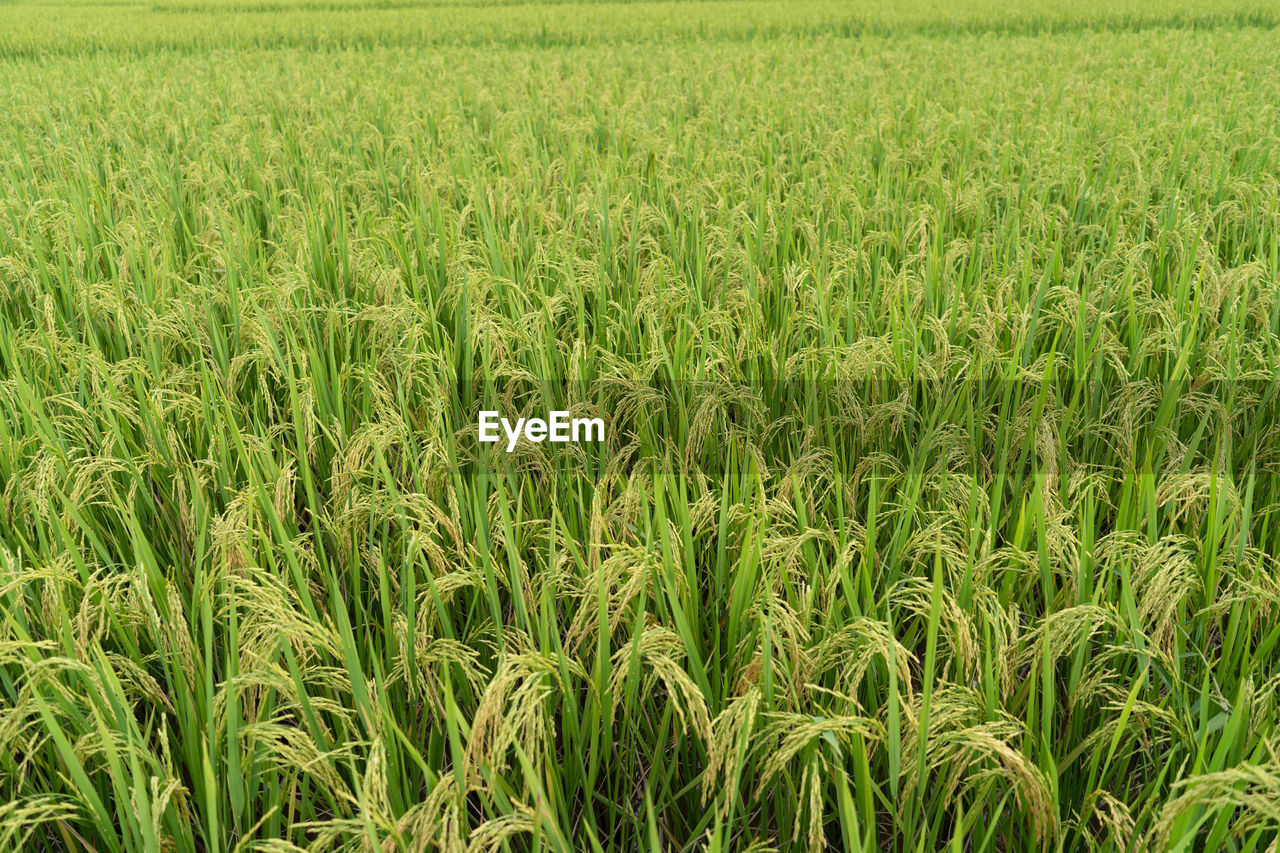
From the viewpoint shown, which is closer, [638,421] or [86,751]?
[86,751]

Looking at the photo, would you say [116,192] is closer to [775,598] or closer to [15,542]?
[15,542]

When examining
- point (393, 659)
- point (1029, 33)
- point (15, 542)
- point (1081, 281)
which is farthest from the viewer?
point (1029, 33)

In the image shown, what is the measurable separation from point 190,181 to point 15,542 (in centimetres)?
300

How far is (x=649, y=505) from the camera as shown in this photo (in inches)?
59.4

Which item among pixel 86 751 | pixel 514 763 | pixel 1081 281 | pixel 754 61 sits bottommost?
pixel 514 763

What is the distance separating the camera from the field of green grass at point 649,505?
3.51ft

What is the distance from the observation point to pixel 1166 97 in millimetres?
5633

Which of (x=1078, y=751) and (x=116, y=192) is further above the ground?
(x=116, y=192)

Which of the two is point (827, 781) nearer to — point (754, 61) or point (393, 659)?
point (393, 659)

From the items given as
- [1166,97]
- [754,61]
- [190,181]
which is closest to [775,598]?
[190,181]

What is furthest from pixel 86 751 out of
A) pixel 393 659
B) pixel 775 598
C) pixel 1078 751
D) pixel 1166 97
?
pixel 1166 97

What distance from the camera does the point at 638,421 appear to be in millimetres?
1875

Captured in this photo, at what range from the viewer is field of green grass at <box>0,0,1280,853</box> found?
1068 mm

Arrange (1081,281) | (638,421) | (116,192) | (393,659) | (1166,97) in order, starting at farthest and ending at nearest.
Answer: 1. (1166,97)
2. (116,192)
3. (1081,281)
4. (638,421)
5. (393,659)
